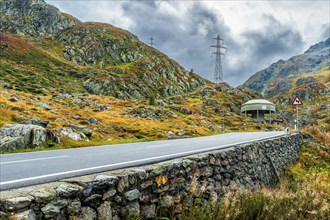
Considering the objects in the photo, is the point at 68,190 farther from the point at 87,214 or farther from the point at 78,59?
the point at 78,59

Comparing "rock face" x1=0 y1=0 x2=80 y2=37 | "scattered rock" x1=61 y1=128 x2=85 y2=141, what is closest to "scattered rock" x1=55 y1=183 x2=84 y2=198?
"scattered rock" x1=61 y1=128 x2=85 y2=141

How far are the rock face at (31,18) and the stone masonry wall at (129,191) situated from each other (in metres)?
152

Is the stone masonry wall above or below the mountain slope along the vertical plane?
below

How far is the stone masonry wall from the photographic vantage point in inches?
142

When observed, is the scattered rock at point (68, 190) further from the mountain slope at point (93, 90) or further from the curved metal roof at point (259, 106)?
the curved metal roof at point (259, 106)

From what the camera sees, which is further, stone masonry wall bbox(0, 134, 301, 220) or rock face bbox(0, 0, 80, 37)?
rock face bbox(0, 0, 80, 37)

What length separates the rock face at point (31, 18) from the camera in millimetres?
140375

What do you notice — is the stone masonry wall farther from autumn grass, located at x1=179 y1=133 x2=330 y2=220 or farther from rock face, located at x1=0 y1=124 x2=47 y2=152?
rock face, located at x1=0 y1=124 x2=47 y2=152

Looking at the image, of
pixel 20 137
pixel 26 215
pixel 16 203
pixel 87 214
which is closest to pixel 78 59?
pixel 20 137

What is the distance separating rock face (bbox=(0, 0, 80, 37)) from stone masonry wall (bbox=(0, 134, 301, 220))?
152065mm

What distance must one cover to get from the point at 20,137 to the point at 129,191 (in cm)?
1281

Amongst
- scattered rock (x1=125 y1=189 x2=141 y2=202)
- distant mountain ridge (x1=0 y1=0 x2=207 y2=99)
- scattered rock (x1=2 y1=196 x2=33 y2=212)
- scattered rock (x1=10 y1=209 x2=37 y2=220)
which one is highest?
distant mountain ridge (x1=0 y1=0 x2=207 y2=99)

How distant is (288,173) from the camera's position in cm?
1702

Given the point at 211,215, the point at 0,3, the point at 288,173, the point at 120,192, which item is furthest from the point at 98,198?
the point at 0,3
